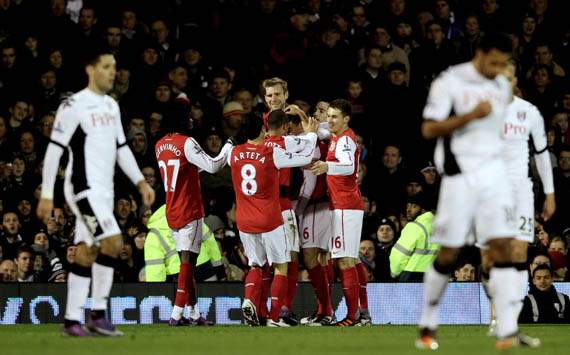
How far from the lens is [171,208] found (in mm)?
14766

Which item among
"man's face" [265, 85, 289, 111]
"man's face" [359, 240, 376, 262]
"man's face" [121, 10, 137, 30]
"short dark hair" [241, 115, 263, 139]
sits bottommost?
"man's face" [359, 240, 376, 262]

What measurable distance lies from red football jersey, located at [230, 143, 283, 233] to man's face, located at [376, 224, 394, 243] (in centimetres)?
409

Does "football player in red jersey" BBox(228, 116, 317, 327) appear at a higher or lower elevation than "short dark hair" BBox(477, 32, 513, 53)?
lower

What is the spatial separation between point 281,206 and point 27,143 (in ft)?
18.6

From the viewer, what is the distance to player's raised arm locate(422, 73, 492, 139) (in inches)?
377

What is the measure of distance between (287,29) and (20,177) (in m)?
5.31

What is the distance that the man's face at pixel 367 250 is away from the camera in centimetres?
1766

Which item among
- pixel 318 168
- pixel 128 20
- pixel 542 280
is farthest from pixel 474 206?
pixel 128 20

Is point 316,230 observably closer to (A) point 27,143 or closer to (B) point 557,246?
(B) point 557,246

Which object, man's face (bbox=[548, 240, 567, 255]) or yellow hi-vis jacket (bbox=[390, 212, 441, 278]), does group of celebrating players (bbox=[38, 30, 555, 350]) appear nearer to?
yellow hi-vis jacket (bbox=[390, 212, 441, 278])

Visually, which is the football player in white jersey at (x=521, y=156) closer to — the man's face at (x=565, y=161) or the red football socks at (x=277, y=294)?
the red football socks at (x=277, y=294)

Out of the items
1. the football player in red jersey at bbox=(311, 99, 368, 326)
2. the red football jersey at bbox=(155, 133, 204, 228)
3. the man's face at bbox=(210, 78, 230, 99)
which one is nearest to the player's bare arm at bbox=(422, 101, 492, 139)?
the football player in red jersey at bbox=(311, 99, 368, 326)

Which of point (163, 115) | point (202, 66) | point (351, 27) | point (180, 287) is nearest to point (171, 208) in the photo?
point (180, 287)

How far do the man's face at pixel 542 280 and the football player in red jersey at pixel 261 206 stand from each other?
3180 mm
